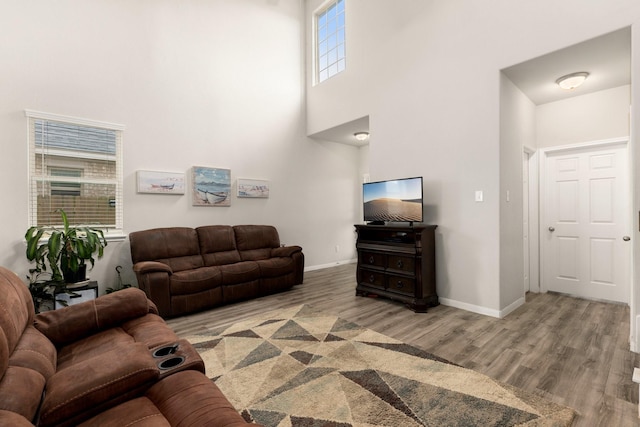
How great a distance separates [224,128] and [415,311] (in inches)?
155

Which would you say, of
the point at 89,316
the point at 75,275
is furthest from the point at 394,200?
the point at 75,275

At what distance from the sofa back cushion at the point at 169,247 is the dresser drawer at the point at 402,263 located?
8.37 ft

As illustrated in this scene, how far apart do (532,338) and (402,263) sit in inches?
55.5

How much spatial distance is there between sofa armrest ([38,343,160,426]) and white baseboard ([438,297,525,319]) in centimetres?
329

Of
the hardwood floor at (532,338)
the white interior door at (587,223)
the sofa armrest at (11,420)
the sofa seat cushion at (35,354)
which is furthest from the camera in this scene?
the white interior door at (587,223)

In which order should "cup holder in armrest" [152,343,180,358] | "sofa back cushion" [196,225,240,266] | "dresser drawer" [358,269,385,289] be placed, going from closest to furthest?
"cup holder in armrest" [152,343,180,358] → "dresser drawer" [358,269,385,289] → "sofa back cushion" [196,225,240,266]

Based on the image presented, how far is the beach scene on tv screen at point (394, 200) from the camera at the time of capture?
3680 millimetres

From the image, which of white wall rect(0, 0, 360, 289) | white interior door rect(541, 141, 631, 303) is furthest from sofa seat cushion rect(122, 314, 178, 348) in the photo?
white interior door rect(541, 141, 631, 303)

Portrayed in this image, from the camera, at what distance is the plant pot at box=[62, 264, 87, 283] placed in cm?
321

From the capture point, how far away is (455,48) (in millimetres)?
3570

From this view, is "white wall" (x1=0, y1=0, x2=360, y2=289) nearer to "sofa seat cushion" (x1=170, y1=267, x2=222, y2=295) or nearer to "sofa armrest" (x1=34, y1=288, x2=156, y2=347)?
"sofa seat cushion" (x1=170, y1=267, x2=222, y2=295)

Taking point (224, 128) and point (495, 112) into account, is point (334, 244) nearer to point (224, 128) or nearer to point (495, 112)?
point (224, 128)

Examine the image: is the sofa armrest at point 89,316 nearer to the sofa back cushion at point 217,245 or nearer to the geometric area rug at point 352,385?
the geometric area rug at point 352,385

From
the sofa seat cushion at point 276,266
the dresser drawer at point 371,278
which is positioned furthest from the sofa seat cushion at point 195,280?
the dresser drawer at point 371,278
